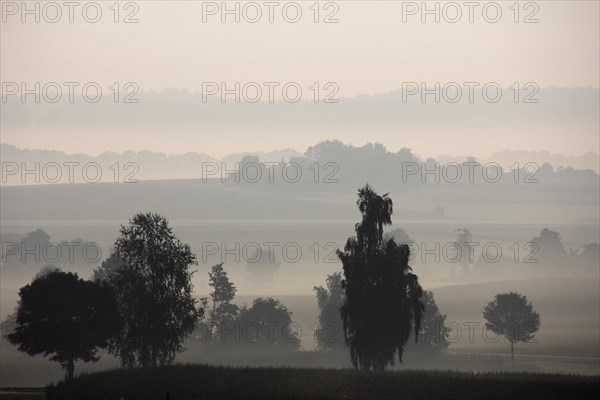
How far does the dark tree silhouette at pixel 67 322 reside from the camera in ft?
308

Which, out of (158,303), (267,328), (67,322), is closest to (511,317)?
(267,328)

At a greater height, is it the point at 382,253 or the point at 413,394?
the point at 382,253

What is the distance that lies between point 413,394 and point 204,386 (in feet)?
51.1

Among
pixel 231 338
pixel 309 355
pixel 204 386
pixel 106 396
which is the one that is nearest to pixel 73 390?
pixel 106 396

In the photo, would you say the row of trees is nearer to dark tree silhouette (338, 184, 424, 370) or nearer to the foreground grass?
dark tree silhouette (338, 184, 424, 370)

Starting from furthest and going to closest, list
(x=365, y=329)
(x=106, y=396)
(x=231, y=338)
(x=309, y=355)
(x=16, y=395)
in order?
1. (x=231, y=338)
2. (x=309, y=355)
3. (x=365, y=329)
4. (x=16, y=395)
5. (x=106, y=396)

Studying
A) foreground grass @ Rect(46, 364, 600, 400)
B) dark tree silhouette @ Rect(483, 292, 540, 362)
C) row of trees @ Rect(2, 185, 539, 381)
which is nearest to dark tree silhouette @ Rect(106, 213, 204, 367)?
row of trees @ Rect(2, 185, 539, 381)

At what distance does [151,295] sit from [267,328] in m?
68.6

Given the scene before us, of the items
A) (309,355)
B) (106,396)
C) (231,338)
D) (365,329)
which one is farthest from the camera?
(231,338)

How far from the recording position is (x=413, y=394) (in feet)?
254

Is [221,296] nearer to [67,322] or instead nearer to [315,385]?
[67,322]

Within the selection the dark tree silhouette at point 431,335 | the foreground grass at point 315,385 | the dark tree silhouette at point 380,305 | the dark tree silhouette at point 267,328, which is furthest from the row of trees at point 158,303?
the dark tree silhouette at point 267,328

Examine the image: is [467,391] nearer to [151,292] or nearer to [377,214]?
[377,214]

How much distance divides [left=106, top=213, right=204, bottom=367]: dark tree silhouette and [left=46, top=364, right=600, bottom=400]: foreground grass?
10550 millimetres
